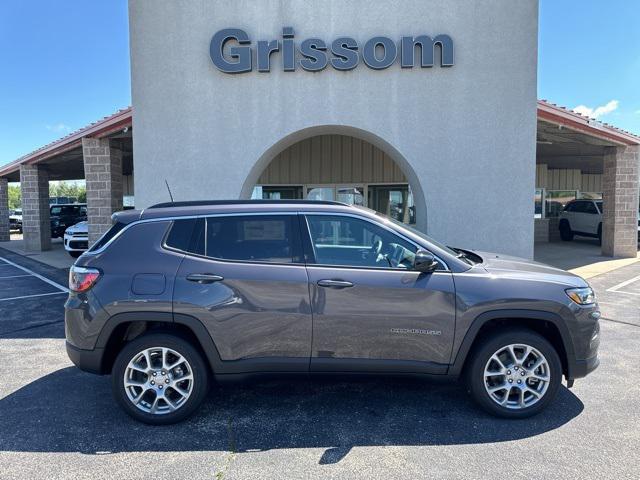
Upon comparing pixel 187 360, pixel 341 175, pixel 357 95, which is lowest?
pixel 187 360

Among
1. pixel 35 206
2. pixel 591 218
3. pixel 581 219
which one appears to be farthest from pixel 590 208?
pixel 35 206

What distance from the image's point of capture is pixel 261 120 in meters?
8.37

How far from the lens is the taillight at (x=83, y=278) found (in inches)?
146

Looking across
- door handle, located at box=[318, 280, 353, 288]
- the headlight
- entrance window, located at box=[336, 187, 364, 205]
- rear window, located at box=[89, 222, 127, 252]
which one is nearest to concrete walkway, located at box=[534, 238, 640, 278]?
entrance window, located at box=[336, 187, 364, 205]

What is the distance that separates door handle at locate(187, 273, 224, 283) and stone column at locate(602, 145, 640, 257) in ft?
46.0

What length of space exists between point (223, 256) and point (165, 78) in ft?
19.7

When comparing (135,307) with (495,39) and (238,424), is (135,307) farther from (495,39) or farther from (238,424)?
(495,39)

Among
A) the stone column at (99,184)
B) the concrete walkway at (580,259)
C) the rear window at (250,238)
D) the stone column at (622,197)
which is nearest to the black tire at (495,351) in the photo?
the rear window at (250,238)

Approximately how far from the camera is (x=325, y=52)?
8188mm

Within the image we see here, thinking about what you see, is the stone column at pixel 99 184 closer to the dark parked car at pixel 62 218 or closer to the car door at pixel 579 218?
the dark parked car at pixel 62 218

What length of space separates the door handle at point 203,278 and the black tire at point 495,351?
2188mm

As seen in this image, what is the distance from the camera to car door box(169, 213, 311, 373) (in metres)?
3.64

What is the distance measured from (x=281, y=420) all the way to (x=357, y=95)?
615 cm

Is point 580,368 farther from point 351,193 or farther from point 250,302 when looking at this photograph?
point 351,193
